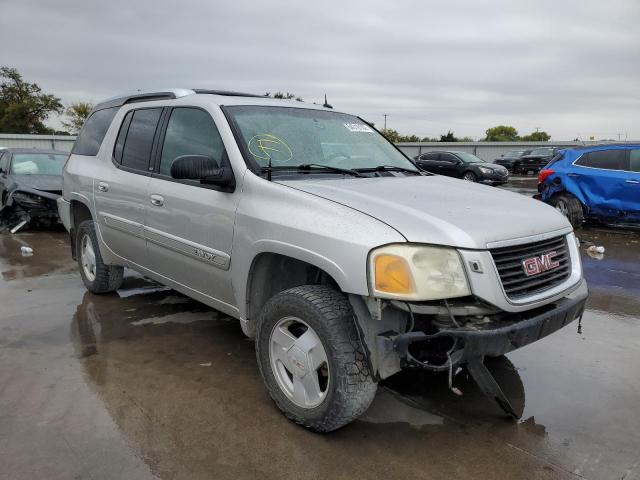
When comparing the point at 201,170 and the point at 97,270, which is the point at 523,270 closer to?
the point at 201,170

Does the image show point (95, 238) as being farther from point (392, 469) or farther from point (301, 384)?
point (392, 469)

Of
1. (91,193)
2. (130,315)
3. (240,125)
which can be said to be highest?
(240,125)

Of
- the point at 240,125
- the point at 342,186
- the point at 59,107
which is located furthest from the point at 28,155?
the point at 59,107

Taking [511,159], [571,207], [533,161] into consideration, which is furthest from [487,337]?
[511,159]

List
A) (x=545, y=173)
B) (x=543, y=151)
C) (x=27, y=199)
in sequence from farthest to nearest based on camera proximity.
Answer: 1. (x=543, y=151)
2. (x=545, y=173)
3. (x=27, y=199)

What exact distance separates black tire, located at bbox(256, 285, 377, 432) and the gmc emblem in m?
0.95

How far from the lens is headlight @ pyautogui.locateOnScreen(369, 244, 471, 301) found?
2492 millimetres

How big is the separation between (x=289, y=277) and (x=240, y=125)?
109cm

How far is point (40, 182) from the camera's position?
32.6 ft

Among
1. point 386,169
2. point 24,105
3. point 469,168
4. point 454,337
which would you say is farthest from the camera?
point 24,105

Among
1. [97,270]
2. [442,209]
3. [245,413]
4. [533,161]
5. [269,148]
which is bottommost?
[245,413]

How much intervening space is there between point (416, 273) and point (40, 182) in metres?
9.41

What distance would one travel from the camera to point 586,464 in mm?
2662

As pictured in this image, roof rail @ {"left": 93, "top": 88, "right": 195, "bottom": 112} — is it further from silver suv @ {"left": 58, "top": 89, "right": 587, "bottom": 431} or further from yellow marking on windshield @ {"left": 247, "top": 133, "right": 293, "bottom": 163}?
yellow marking on windshield @ {"left": 247, "top": 133, "right": 293, "bottom": 163}
